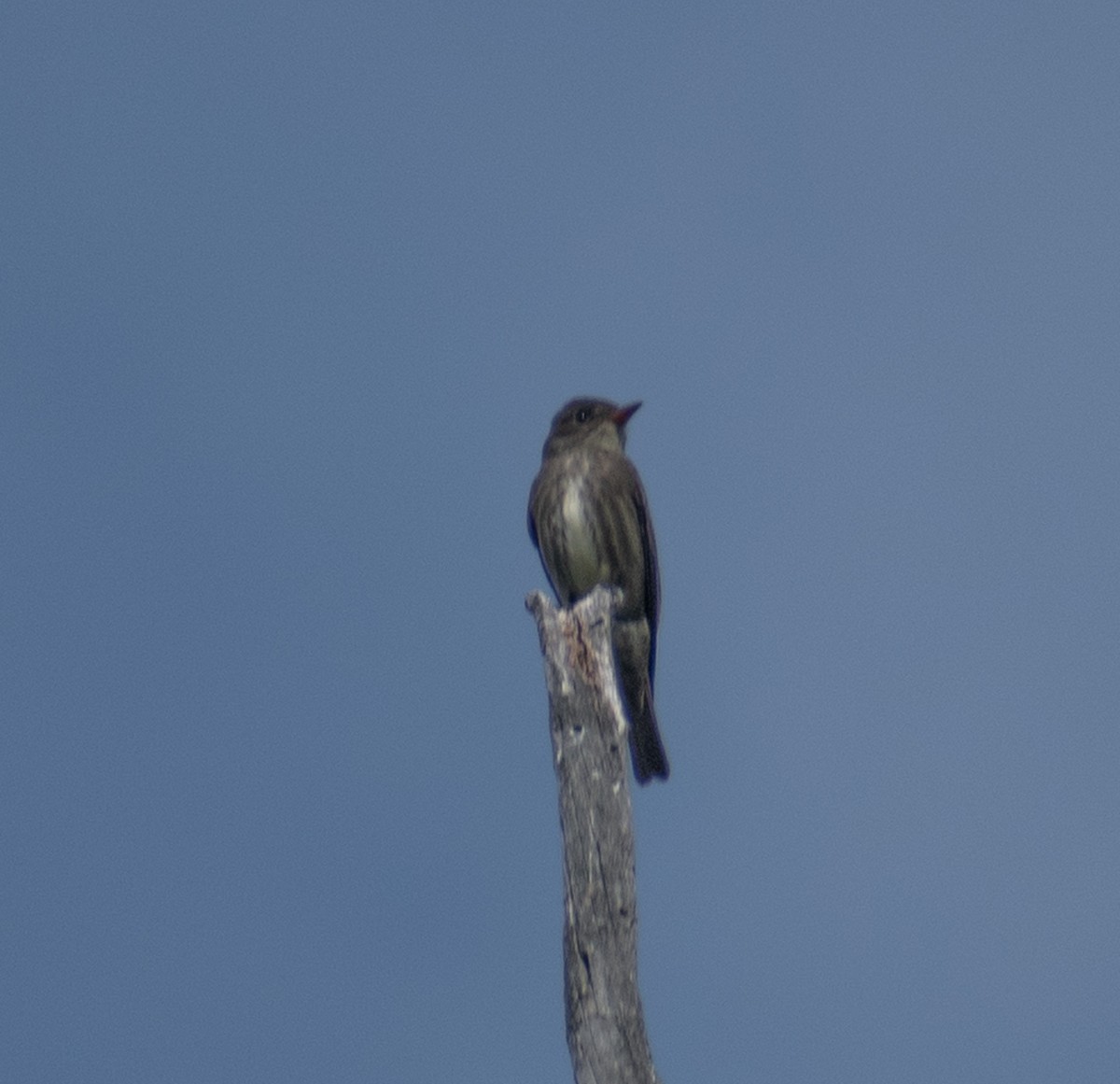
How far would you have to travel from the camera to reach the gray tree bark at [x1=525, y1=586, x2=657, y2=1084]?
25.4 feet

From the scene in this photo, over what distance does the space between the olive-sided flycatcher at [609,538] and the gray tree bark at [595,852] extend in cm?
367

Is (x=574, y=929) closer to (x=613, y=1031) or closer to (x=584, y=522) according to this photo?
(x=613, y=1031)

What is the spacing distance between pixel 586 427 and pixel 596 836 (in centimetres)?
569

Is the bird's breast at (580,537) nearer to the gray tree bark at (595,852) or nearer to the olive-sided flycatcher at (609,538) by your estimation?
the olive-sided flycatcher at (609,538)

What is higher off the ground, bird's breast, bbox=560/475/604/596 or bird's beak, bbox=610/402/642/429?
bird's beak, bbox=610/402/642/429

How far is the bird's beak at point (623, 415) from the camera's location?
44.2ft

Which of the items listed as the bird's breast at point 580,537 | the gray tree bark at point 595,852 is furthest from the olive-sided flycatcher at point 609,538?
the gray tree bark at point 595,852

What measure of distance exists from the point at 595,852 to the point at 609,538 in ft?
16.2

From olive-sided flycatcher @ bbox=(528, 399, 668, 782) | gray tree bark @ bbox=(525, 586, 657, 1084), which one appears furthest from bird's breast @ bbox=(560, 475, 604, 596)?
gray tree bark @ bbox=(525, 586, 657, 1084)

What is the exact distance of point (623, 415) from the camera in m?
13.5

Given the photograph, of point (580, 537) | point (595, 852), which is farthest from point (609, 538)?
point (595, 852)

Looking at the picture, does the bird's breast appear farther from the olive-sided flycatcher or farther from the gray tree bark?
the gray tree bark

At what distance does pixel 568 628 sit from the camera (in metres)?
9.10

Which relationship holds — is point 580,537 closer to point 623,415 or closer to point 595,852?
point 623,415
